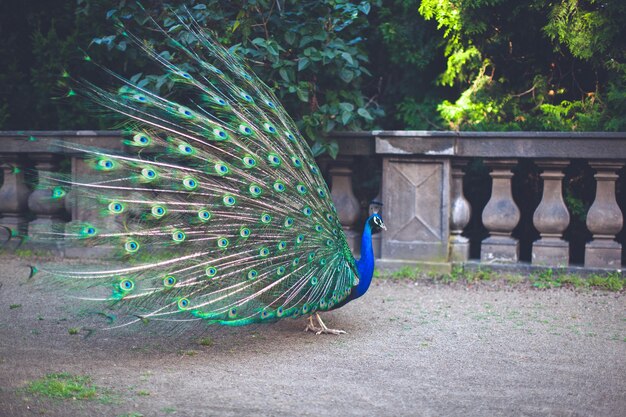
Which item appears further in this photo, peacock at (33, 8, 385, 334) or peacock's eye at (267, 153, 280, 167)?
peacock's eye at (267, 153, 280, 167)

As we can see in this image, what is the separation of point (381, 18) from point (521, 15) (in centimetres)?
197

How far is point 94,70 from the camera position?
10.3m

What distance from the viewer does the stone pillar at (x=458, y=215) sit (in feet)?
26.8

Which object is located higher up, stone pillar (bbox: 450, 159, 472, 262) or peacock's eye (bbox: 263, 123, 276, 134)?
peacock's eye (bbox: 263, 123, 276, 134)

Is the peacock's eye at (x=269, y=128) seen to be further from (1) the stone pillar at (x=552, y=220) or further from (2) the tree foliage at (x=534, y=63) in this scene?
(2) the tree foliage at (x=534, y=63)

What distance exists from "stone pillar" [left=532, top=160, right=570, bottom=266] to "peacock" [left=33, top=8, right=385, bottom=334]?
2.85 meters

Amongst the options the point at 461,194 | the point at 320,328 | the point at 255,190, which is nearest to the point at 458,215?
the point at 461,194

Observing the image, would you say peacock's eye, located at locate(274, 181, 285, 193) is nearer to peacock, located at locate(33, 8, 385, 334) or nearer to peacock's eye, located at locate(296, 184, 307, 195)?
peacock, located at locate(33, 8, 385, 334)

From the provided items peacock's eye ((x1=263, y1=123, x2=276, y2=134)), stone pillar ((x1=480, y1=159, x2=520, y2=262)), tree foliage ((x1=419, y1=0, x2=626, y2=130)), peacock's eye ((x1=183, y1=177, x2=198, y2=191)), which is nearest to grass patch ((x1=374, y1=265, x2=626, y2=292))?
stone pillar ((x1=480, y1=159, x2=520, y2=262))

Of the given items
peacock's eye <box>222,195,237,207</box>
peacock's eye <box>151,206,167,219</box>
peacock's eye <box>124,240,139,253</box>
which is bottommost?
peacock's eye <box>124,240,139,253</box>

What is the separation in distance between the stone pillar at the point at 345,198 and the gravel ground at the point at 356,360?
151 centimetres

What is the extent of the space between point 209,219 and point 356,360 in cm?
139

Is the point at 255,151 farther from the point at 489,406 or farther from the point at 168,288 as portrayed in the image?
the point at 489,406

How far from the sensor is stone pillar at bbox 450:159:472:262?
321 inches
